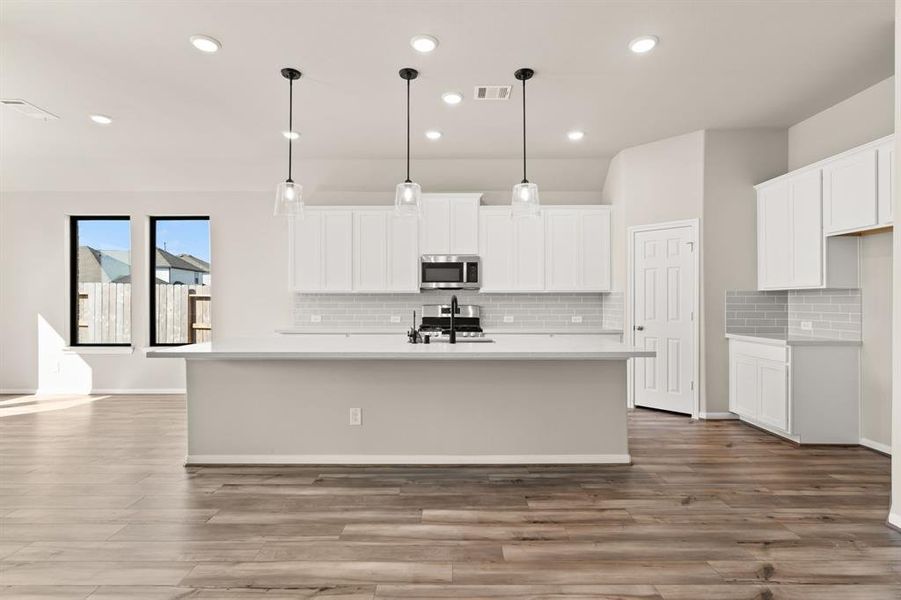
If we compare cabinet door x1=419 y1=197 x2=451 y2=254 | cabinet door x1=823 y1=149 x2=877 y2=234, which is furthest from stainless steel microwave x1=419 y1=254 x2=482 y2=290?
cabinet door x1=823 y1=149 x2=877 y2=234

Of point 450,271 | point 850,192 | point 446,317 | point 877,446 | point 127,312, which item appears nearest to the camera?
point 850,192

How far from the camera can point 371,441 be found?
3551mm

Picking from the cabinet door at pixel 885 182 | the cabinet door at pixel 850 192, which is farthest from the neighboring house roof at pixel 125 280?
the cabinet door at pixel 885 182

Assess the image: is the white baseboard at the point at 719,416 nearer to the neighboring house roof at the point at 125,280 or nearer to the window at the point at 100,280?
the neighboring house roof at the point at 125,280

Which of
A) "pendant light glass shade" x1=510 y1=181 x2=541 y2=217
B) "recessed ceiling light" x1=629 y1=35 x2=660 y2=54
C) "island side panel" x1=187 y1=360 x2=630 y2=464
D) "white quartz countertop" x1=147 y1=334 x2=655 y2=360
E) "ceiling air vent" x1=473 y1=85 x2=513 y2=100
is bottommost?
"island side panel" x1=187 y1=360 x2=630 y2=464

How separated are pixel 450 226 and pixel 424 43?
2.83 m

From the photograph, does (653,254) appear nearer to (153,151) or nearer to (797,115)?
(797,115)

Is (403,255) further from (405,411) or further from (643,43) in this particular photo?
(643,43)

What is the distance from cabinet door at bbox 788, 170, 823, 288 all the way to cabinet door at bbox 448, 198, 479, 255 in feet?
10.6

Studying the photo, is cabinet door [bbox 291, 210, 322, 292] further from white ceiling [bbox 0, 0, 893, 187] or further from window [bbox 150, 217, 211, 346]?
window [bbox 150, 217, 211, 346]

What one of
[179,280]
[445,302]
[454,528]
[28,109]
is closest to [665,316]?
[445,302]

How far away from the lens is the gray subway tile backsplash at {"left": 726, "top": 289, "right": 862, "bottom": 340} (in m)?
4.07

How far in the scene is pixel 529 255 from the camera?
233 inches

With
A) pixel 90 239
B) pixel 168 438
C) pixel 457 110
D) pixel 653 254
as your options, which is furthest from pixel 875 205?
pixel 90 239
